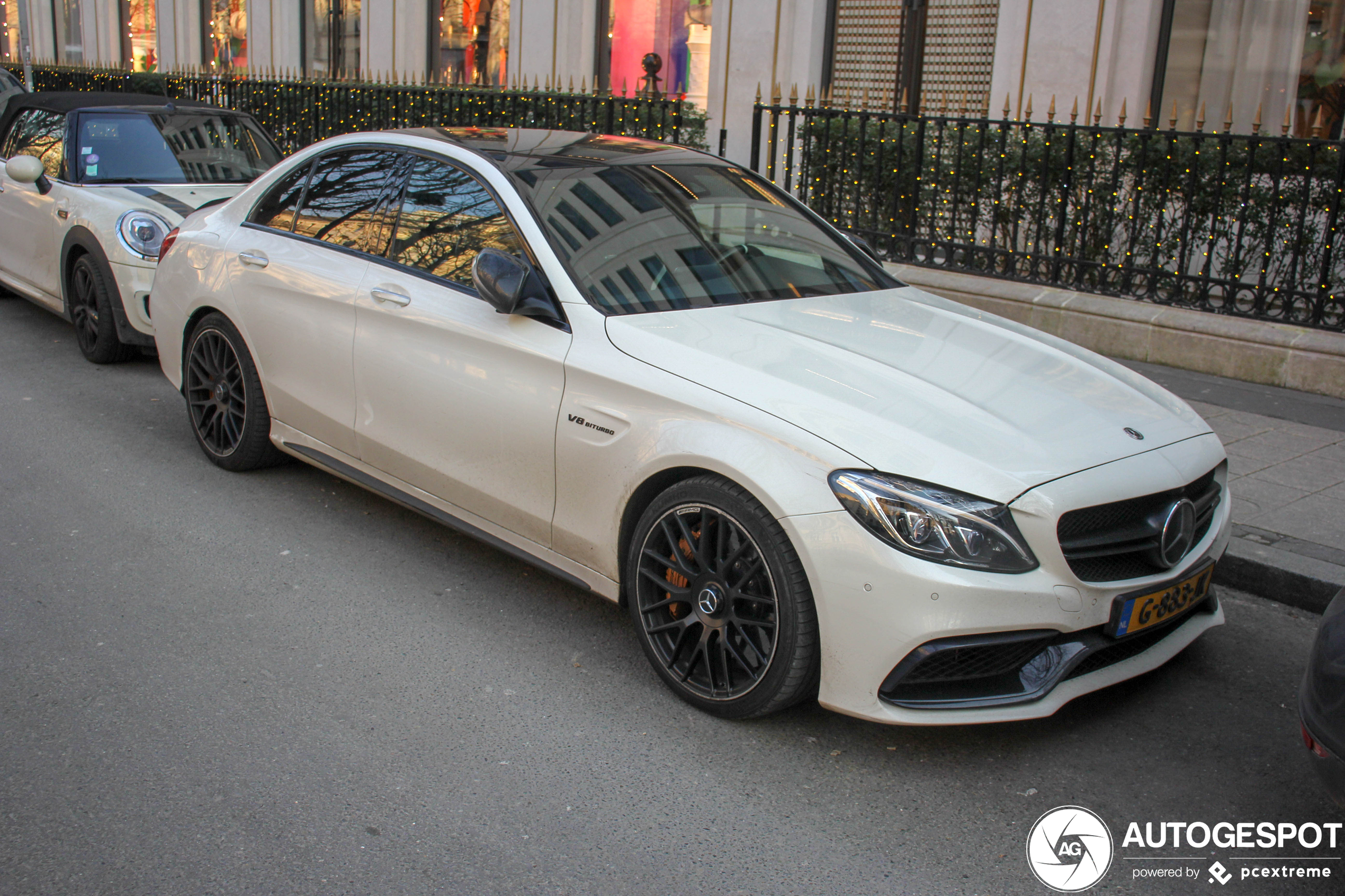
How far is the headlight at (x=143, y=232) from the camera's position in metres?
7.51

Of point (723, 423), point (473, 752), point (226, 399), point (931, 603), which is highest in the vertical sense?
point (723, 423)

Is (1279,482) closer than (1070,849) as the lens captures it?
No

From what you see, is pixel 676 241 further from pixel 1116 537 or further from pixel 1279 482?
pixel 1279 482

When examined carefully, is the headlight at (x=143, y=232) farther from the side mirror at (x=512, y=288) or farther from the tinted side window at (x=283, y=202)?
the side mirror at (x=512, y=288)

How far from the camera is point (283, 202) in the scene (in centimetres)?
550

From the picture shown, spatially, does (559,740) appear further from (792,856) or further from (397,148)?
(397,148)

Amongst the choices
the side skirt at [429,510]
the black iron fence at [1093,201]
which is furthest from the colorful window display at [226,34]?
the side skirt at [429,510]

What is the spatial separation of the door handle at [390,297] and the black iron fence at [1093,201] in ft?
17.9

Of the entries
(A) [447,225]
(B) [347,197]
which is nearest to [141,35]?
(B) [347,197]

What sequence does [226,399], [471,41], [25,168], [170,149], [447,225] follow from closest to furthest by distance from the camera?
1. [447,225]
2. [226,399]
3. [25,168]
4. [170,149]
5. [471,41]

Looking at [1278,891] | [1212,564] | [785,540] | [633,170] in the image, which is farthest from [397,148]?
[1278,891]

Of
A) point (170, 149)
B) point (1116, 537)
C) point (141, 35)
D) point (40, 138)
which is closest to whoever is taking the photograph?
point (1116, 537)

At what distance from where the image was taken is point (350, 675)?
12.8 ft

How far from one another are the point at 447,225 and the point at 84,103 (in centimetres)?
556
